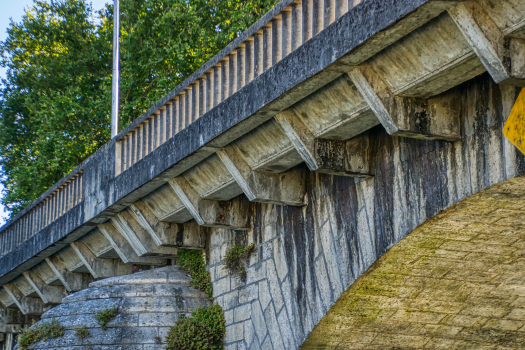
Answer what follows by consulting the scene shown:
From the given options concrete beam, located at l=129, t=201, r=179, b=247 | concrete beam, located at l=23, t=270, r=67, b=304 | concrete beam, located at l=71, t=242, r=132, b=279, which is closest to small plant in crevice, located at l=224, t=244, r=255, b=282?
concrete beam, located at l=129, t=201, r=179, b=247

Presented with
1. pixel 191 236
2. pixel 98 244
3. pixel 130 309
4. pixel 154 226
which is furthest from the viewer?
pixel 98 244

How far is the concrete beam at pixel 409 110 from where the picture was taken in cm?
517

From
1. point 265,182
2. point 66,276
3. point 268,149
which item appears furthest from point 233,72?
point 66,276

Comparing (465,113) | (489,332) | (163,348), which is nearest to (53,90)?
(163,348)

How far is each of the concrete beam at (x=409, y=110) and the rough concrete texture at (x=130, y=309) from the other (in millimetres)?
4181

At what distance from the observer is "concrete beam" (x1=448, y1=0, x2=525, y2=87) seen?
14.0 feet

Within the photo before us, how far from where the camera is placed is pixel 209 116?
22.4 ft

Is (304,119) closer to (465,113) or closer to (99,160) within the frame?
(465,113)

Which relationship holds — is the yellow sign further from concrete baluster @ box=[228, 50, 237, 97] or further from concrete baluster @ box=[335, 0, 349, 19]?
concrete baluster @ box=[228, 50, 237, 97]

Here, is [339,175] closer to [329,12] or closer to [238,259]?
[329,12]

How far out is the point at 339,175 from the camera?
6.61 meters

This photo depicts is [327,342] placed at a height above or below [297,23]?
below

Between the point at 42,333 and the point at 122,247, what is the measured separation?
1.76m

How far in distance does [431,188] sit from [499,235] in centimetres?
102
